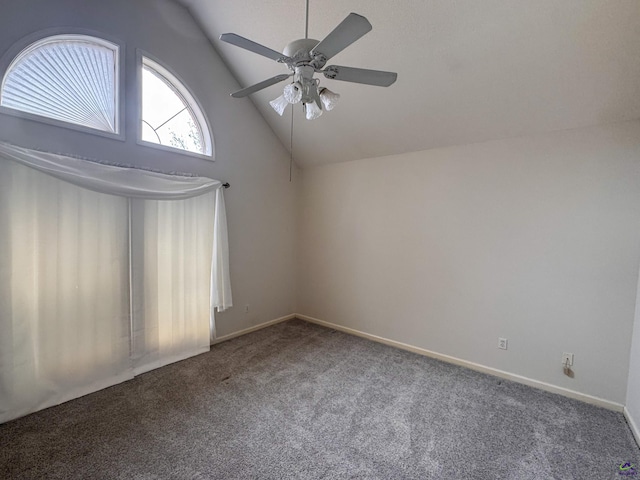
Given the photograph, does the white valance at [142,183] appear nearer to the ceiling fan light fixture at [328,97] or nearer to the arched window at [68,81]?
the arched window at [68,81]

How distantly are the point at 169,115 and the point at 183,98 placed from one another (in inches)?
10.9

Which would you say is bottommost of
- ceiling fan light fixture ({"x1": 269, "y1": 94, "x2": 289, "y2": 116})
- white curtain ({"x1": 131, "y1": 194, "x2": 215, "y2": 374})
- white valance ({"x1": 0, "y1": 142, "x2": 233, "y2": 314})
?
white curtain ({"x1": 131, "y1": 194, "x2": 215, "y2": 374})

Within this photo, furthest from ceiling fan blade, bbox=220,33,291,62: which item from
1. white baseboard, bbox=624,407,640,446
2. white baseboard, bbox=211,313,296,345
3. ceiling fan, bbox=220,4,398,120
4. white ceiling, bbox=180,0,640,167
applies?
white baseboard, bbox=624,407,640,446

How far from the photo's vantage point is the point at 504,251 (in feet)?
9.15

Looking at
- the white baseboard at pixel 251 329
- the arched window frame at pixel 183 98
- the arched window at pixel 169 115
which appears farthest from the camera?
the white baseboard at pixel 251 329

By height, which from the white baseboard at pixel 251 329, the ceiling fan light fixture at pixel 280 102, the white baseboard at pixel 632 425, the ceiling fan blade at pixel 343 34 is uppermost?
the ceiling fan blade at pixel 343 34

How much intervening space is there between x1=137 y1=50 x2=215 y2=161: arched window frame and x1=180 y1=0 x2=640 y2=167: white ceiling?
65cm

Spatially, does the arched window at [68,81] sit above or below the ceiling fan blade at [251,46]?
above

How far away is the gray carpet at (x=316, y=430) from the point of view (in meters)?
1.71

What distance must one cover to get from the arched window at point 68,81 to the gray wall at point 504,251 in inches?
101

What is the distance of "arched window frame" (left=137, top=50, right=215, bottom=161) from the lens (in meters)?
2.71

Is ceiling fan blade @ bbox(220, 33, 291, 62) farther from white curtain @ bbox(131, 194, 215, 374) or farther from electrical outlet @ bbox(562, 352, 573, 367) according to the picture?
electrical outlet @ bbox(562, 352, 573, 367)

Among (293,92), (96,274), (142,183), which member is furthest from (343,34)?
(96,274)

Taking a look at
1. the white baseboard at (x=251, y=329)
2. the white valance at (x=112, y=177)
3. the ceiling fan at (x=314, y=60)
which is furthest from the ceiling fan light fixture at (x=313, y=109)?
the white baseboard at (x=251, y=329)
